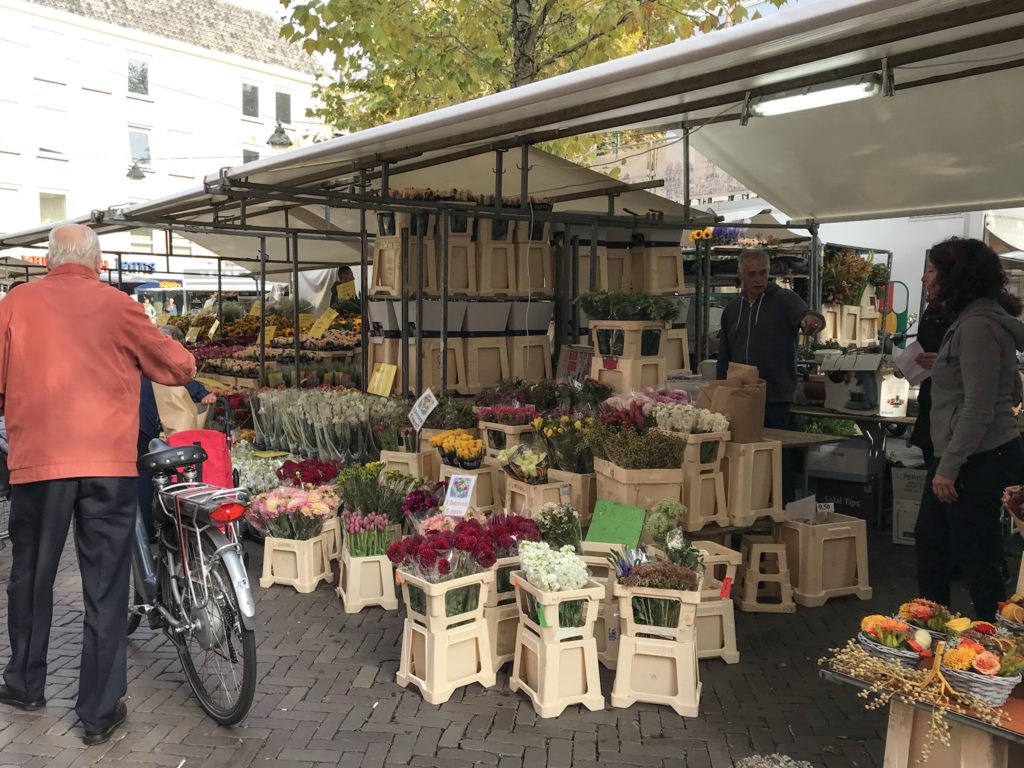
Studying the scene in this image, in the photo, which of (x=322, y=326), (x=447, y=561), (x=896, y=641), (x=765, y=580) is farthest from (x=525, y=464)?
(x=322, y=326)

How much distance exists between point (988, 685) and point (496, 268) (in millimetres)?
5130

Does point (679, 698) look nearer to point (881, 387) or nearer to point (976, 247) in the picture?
point (976, 247)

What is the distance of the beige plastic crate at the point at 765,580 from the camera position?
4.70 m

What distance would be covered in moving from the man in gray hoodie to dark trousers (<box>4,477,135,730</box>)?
4.22 m

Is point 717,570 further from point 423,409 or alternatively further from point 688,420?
point 423,409

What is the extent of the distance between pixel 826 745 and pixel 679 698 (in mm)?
589

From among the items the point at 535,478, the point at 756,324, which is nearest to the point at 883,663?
the point at 535,478

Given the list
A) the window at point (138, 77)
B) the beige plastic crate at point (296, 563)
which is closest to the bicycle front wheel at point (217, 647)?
the beige plastic crate at point (296, 563)

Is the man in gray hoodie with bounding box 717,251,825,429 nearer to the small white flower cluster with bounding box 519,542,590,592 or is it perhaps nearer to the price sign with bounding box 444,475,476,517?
the price sign with bounding box 444,475,476,517

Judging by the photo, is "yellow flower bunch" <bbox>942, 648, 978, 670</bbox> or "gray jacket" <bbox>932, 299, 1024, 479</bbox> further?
"gray jacket" <bbox>932, 299, 1024, 479</bbox>

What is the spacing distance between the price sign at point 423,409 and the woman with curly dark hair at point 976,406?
291 centimetres

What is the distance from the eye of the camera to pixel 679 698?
352cm

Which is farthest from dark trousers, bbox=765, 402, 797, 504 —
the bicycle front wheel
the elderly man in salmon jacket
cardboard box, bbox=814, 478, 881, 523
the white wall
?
the white wall

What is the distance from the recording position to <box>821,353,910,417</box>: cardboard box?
19.5 feet
